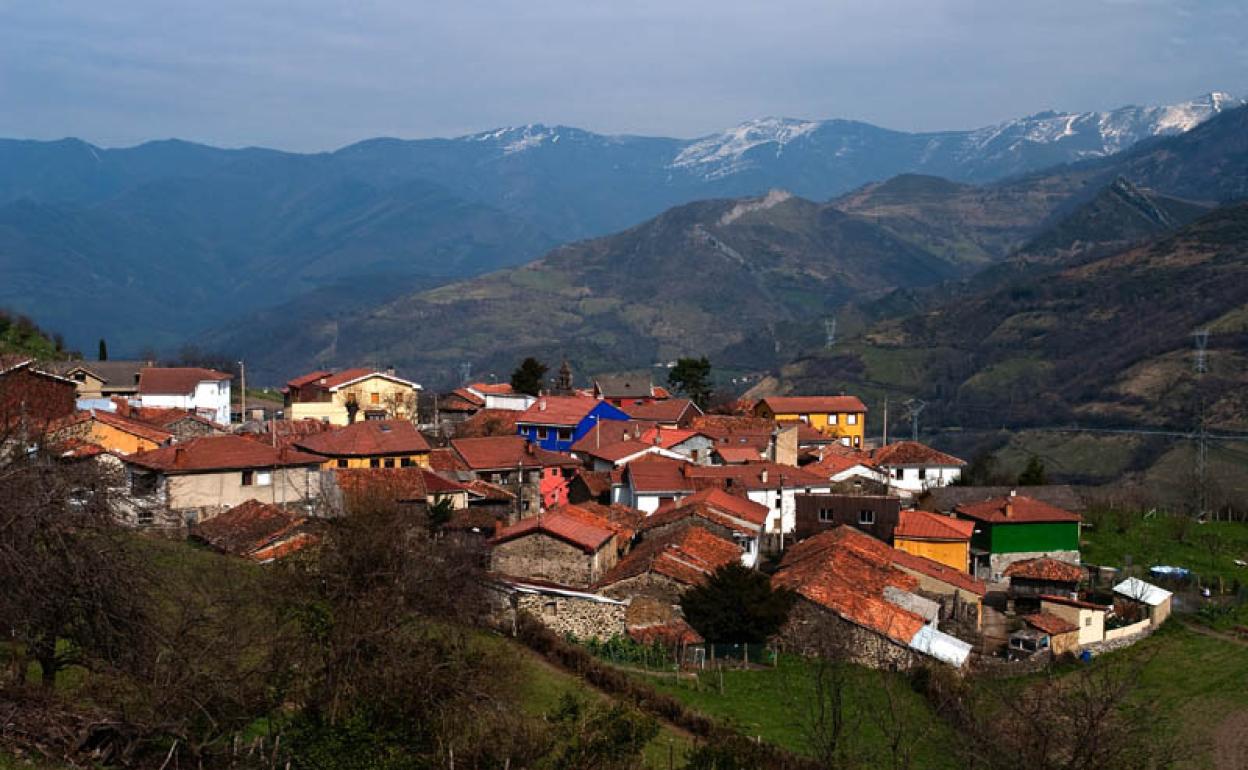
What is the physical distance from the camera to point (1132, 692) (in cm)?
2852

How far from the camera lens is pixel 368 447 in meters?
40.1

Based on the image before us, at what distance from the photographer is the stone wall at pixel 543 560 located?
3020cm

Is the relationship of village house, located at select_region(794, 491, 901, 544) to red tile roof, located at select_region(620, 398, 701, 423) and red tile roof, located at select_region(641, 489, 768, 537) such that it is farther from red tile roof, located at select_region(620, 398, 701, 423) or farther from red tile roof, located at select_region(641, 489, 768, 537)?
red tile roof, located at select_region(620, 398, 701, 423)

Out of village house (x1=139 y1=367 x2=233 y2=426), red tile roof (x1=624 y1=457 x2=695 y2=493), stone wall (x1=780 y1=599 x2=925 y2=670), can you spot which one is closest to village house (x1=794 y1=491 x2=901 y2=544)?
red tile roof (x1=624 y1=457 x2=695 y2=493)

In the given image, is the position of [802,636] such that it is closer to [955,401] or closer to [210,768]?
[210,768]

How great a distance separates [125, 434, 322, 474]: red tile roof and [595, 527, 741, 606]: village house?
11261mm

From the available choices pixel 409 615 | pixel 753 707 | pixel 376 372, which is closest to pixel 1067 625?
pixel 753 707

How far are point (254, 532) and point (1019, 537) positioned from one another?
79.9ft

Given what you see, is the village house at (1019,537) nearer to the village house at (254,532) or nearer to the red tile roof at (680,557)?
the red tile roof at (680,557)

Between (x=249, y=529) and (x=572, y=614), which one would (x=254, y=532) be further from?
(x=572, y=614)

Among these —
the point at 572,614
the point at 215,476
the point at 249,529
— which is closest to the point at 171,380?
the point at 215,476

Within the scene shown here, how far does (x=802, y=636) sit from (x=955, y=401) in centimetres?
11382

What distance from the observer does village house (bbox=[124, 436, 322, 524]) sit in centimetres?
3256

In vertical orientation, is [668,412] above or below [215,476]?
below
